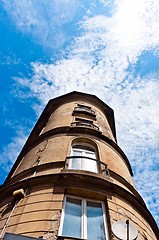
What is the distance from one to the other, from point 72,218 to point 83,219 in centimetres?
35

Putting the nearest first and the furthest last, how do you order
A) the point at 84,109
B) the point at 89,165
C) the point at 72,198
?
the point at 72,198 → the point at 89,165 → the point at 84,109

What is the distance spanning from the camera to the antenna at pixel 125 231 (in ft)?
19.5

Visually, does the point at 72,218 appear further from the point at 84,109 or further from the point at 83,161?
the point at 84,109

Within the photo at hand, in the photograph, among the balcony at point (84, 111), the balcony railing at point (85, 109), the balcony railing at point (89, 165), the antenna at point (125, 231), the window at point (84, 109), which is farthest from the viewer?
the balcony railing at point (85, 109)

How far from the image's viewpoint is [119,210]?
8.59 metres

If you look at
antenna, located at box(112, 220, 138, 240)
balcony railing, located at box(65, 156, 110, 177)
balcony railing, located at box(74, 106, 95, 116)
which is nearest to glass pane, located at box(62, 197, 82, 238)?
antenna, located at box(112, 220, 138, 240)

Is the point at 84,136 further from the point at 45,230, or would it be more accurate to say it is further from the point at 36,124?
the point at 36,124

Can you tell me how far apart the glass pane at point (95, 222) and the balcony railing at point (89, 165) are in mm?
2116

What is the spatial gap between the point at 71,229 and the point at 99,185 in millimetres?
2205

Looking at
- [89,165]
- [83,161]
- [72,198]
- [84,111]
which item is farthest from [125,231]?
[84,111]

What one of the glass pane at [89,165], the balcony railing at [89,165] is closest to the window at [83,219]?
the balcony railing at [89,165]

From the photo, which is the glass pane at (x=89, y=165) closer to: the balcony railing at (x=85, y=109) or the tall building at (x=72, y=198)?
the tall building at (x=72, y=198)

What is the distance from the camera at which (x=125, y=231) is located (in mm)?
6117

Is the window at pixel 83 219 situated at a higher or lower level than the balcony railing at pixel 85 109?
lower
